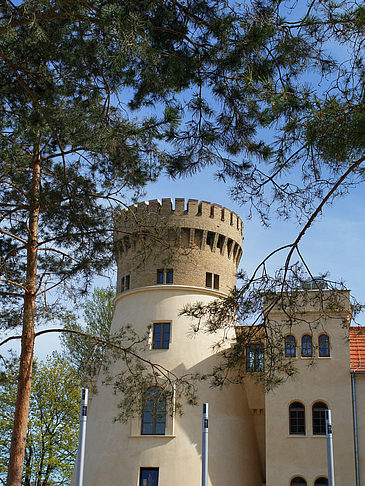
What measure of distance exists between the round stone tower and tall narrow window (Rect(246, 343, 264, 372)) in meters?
13.1

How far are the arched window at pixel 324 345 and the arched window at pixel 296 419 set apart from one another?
2.33m

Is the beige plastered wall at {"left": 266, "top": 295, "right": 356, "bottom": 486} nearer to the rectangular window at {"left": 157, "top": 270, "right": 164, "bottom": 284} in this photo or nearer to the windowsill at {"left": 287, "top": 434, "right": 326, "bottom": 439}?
the windowsill at {"left": 287, "top": 434, "right": 326, "bottom": 439}

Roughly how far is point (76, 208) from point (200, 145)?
3.35 meters

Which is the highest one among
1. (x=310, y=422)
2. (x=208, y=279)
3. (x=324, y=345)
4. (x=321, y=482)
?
(x=208, y=279)

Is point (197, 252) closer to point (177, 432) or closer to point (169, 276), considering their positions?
point (169, 276)

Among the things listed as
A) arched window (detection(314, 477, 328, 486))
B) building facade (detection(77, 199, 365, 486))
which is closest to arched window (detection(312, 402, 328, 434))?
building facade (detection(77, 199, 365, 486))

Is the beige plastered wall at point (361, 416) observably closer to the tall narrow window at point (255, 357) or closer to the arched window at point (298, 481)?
the arched window at point (298, 481)

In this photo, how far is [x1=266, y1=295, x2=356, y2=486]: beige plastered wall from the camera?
26.3m

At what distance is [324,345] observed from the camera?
28500 mm

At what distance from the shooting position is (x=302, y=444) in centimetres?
2698

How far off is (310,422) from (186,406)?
550 centimetres

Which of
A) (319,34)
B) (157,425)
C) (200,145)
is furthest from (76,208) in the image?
(157,425)

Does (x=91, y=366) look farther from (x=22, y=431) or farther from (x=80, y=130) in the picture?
(x=80, y=130)

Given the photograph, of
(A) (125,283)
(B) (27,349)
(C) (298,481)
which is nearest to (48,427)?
(A) (125,283)
